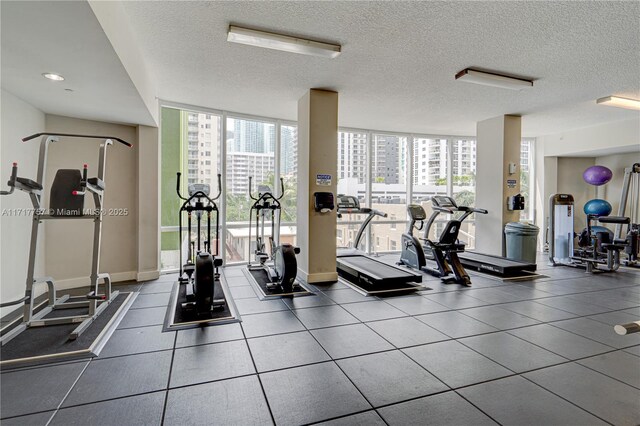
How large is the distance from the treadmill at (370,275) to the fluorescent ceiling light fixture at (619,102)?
4.31 m

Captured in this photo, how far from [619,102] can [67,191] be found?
26.9 feet

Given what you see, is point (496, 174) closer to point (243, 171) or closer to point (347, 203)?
point (347, 203)

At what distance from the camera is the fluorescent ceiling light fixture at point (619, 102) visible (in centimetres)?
537

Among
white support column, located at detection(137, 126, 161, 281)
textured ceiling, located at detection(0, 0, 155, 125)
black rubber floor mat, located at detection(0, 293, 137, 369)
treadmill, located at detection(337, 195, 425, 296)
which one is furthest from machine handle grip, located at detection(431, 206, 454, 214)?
black rubber floor mat, located at detection(0, 293, 137, 369)

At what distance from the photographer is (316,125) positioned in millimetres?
5121

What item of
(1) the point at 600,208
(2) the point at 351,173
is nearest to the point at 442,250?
(2) the point at 351,173

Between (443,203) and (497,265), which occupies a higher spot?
(443,203)

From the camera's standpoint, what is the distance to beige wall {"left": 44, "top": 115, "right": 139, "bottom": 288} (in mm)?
4730

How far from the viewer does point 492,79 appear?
4453 millimetres

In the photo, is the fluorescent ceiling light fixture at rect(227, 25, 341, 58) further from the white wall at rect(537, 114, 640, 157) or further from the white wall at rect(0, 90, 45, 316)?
the white wall at rect(537, 114, 640, 157)

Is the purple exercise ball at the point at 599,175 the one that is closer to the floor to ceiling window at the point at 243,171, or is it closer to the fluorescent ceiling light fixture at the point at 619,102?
the fluorescent ceiling light fixture at the point at 619,102

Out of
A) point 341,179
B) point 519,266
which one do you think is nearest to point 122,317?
point 341,179

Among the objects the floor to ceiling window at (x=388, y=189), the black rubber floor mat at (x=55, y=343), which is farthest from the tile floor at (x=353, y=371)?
the floor to ceiling window at (x=388, y=189)

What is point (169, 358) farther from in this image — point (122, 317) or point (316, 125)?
point (316, 125)
